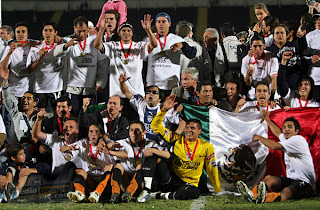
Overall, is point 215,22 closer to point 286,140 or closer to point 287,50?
point 287,50

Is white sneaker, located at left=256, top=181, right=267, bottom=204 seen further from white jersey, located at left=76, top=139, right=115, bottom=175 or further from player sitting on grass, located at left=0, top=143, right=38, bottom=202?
player sitting on grass, located at left=0, top=143, right=38, bottom=202

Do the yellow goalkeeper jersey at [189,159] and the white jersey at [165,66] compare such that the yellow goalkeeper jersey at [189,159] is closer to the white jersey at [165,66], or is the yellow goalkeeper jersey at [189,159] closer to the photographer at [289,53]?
the white jersey at [165,66]

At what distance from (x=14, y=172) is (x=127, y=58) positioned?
2.42 m

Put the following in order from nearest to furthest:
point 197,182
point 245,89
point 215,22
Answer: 1. point 197,182
2. point 245,89
3. point 215,22

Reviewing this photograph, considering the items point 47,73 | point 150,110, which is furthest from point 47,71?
point 150,110

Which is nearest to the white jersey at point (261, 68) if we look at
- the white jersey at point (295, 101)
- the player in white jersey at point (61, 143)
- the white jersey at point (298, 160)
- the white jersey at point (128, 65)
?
the white jersey at point (295, 101)

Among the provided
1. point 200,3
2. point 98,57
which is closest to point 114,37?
point 98,57

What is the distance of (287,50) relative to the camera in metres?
6.95

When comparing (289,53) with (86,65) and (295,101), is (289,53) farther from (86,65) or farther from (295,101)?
(86,65)

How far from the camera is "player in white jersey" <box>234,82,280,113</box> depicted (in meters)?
6.56

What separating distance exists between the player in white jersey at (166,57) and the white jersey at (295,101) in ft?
5.31

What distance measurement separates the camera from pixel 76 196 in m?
5.67

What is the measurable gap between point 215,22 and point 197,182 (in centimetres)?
293

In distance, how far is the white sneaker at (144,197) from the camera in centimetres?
572
